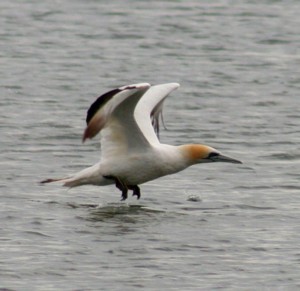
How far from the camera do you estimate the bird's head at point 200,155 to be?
15.8 meters

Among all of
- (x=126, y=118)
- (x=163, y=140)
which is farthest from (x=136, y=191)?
(x=163, y=140)

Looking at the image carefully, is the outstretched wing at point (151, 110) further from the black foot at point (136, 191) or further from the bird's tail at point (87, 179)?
the bird's tail at point (87, 179)

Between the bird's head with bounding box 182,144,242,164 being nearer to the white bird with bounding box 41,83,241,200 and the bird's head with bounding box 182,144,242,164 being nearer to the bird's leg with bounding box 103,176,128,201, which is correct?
the white bird with bounding box 41,83,241,200

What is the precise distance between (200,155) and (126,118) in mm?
→ 1067

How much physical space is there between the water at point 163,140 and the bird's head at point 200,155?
0.52 m

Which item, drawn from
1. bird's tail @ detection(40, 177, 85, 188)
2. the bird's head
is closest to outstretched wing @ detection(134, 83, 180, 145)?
the bird's head

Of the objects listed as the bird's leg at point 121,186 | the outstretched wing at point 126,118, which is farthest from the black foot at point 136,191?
the outstretched wing at point 126,118

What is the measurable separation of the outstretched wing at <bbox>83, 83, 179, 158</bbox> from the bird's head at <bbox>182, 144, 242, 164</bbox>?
0.45 metres

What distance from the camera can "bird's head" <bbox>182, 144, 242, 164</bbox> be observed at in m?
15.8

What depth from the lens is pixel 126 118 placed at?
15328 mm

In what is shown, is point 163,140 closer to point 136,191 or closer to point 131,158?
point 136,191

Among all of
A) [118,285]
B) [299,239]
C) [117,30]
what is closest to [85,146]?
[299,239]

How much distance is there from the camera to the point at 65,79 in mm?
24906

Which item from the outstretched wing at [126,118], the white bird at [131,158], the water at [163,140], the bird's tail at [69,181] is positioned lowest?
the water at [163,140]
